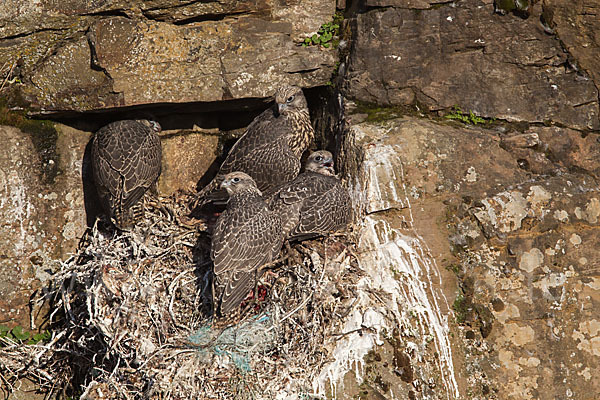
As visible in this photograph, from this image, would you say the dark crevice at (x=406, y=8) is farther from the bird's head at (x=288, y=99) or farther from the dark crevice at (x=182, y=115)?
the dark crevice at (x=182, y=115)

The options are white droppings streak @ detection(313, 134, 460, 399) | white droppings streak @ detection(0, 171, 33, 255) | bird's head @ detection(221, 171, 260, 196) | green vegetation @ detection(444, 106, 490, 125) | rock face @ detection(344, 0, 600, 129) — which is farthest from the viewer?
white droppings streak @ detection(0, 171, 33, 255)

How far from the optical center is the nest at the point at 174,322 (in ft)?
17.6

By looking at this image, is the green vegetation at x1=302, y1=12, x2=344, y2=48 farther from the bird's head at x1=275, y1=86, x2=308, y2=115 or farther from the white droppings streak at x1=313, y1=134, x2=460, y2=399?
the white droppings streak at x1=313, y1=134, x2=460, y2=399

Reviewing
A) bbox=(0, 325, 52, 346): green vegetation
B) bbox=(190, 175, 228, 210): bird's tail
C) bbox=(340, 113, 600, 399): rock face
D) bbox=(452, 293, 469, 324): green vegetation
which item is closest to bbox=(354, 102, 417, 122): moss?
bbox=(340, 113, 600, 399): rock face

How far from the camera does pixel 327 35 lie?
6.71 metres

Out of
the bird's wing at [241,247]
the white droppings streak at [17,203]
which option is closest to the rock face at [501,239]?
the bird's wing at [241,247]

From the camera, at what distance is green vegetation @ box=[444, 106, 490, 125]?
19.9 feet

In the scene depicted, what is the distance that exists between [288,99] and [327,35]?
0.76 metres

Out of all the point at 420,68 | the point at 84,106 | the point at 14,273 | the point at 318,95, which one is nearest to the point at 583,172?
the point at 420,68

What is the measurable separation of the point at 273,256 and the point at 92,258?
1.78 m

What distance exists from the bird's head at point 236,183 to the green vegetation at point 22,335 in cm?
211

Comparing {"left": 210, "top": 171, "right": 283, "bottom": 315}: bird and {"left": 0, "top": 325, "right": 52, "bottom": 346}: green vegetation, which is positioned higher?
{"left": 210, "top": 171, "right": 283, "bottom": 315}: bird

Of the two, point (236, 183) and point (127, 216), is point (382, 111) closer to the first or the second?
point (236, 183)

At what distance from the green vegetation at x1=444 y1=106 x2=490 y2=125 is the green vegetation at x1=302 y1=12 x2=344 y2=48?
1.33m
